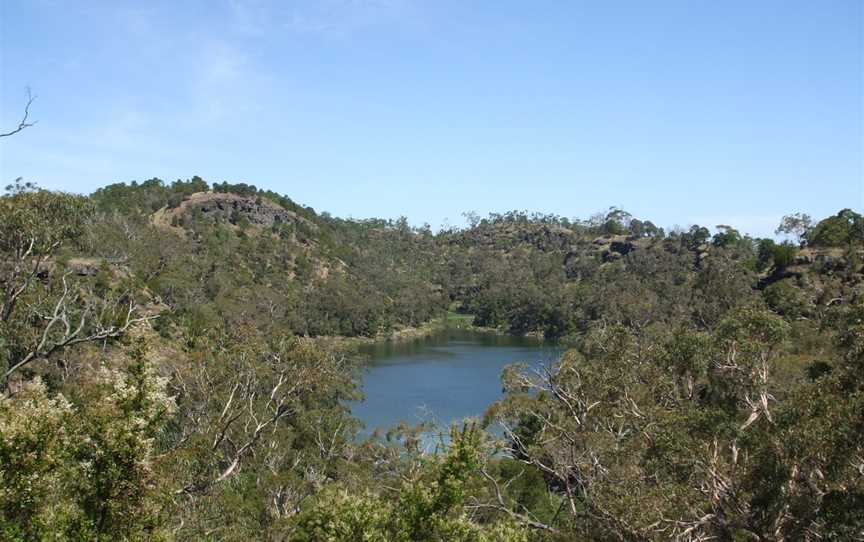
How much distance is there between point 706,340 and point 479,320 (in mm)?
85317

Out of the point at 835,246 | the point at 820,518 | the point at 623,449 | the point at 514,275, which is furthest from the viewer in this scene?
the point at 514,275

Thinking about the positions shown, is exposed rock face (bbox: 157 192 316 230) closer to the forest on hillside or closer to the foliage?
the forest on hillside

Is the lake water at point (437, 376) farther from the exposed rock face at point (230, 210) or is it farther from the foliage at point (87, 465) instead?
the exposed rock face at point (230, 210)

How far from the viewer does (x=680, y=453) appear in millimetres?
13094

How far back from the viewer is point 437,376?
58.6m

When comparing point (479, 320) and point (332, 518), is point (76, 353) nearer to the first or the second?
point (332, 518)

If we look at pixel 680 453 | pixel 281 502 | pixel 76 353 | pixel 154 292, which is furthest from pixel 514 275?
pixel 680 453

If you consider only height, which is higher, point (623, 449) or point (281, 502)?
point (623, 449)

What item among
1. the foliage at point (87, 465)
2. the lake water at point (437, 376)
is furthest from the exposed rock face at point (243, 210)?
the foliage at point (87, 465)

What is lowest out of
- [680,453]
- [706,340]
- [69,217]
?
[680,453]

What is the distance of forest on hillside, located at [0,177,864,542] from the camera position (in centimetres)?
641

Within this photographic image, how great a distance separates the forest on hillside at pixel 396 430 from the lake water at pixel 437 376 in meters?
6.37

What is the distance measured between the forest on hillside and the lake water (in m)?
6.37

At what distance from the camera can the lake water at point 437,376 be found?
141 feet
